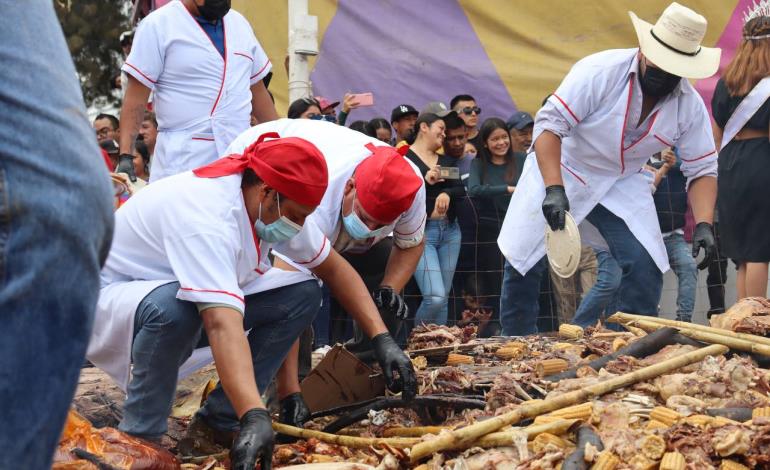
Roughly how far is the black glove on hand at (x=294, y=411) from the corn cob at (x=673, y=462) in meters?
1.68

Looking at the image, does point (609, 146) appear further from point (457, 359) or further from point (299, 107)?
point (299, 107)

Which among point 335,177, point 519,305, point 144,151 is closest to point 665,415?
point 335,177

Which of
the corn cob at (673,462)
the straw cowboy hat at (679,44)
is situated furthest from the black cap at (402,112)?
the corn cob at (673,462)

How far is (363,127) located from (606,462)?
17.8ft

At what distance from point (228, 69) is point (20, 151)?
413cm

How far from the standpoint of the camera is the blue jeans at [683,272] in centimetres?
750

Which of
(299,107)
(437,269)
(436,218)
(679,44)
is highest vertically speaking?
(679,44)

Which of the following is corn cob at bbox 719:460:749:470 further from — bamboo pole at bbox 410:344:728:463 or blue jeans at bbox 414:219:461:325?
blue jeans at bbox 414:219:461:325

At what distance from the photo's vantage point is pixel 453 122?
7613 mm

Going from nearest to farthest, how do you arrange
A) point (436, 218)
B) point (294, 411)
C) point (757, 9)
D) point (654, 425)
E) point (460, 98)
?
1. point (654, 425)
2. point (294, 411)
3. point (436, 218)
4. point (460, 98)
5. point (757, 9)

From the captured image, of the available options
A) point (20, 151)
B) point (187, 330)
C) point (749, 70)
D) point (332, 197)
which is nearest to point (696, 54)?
point (749, 70)

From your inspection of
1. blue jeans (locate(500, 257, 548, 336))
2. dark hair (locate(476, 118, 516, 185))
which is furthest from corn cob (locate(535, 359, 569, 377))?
dark hair (locate(476, 118, 516, 185))

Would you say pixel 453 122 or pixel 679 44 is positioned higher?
pixel 679 44

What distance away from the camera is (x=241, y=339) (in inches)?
137
